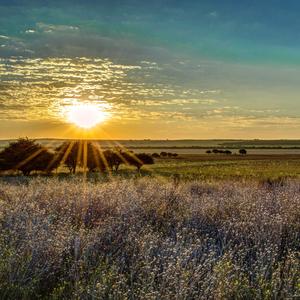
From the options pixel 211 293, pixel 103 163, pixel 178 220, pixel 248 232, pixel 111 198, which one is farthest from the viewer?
pixel 103 163

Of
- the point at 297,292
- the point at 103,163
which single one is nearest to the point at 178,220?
the point at 297,292

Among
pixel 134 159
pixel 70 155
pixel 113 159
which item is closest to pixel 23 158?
pixel 70 155

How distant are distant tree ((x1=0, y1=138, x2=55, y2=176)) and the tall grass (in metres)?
30.4

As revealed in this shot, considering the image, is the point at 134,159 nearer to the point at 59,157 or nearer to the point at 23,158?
Answer: the point at 59,157

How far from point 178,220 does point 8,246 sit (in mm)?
3984

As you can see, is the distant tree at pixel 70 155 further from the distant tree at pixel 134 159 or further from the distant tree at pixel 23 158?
the distant tree at pixel 134 159

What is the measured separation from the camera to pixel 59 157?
45125 millimetres

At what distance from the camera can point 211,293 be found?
507 centimetres

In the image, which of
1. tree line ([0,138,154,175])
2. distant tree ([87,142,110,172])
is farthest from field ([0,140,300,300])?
distant tree ([87,142,110,172])

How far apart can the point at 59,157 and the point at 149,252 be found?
39.9 metres

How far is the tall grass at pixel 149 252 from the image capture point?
5332 mm

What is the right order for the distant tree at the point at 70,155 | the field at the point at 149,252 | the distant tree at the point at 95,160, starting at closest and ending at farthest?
the field at the point at 149,252, the distant tree at the point at 70,155, the distant tree at the point at 95,160

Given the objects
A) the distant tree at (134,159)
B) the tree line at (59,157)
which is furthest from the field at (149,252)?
the distant tree at (134,159)

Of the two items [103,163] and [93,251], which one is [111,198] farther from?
[103,163]
